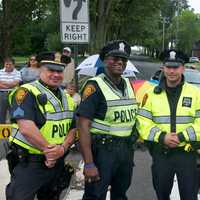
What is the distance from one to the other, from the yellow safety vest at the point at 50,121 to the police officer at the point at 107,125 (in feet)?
0.54

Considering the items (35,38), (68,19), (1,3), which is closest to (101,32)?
(1,3)

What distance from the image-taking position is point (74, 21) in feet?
24.3

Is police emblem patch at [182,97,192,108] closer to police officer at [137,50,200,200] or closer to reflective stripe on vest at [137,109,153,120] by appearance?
police officer at [137,50,200,200]

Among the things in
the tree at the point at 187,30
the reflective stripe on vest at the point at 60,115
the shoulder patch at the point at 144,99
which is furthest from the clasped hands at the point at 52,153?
the tree at the point at 187,30

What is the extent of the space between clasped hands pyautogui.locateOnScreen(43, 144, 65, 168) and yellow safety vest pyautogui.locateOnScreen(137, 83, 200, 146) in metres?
0.77

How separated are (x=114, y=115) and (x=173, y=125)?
53cm

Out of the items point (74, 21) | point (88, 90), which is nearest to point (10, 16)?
point (74, 21)

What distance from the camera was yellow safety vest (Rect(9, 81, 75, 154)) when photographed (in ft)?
13.4

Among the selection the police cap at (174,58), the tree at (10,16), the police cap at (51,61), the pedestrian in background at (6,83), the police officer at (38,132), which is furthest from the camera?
the tree at (10,16)

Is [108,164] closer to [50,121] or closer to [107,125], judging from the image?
[107,125]

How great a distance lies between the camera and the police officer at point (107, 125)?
4.27 metres

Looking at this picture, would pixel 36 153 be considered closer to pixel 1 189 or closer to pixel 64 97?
pixel 64 97

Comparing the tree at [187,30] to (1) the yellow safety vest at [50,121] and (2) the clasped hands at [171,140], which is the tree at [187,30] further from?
(1) the yellow safety vest at [50,121]

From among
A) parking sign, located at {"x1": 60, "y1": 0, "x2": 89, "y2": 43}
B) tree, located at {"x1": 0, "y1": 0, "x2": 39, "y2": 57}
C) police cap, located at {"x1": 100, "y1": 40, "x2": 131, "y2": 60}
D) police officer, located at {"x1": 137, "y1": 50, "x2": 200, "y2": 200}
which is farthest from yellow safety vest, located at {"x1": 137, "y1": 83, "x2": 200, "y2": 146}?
tree, located at {"x1": 0, "y1": 0, "x2": 39, "y2": 57}
